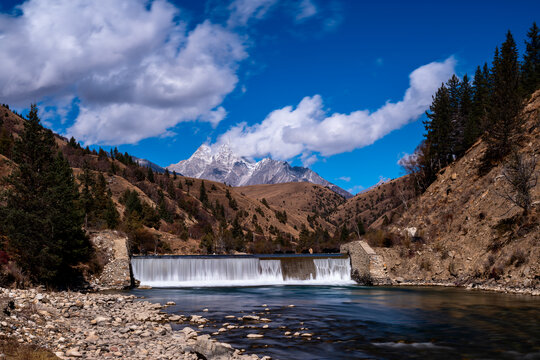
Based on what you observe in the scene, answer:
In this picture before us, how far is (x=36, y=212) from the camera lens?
1207 inches

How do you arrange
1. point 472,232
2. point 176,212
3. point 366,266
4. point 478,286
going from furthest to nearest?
point 176,212 < point 366,266 < point 472,232 < point 478,286

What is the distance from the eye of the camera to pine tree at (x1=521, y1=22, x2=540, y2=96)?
59.7 m

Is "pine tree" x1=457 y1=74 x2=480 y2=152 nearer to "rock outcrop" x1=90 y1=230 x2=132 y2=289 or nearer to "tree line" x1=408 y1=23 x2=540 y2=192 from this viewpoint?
"tree line" x1=408 y1=23 x2=540 y2=192

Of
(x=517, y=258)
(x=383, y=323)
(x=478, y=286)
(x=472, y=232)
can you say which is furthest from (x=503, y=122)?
(x=383, y=323)

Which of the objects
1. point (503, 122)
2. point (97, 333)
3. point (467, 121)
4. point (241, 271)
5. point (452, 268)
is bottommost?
point (241, 271)

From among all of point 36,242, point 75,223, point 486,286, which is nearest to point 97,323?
point 36,242

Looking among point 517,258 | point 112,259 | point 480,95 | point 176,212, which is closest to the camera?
point 517,258

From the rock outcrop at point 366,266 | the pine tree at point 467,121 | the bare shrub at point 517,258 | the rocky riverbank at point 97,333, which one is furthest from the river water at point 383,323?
the pine tree at point 467,121

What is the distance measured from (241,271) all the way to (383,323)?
2737cm

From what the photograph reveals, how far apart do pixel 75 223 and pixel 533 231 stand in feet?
135

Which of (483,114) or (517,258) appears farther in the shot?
(483,114)

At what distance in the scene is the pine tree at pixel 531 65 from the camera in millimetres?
59719

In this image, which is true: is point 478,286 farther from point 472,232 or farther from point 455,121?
point 455,121

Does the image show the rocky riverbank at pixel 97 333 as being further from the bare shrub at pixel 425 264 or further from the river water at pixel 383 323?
the bare shrub at pixel 425 264
